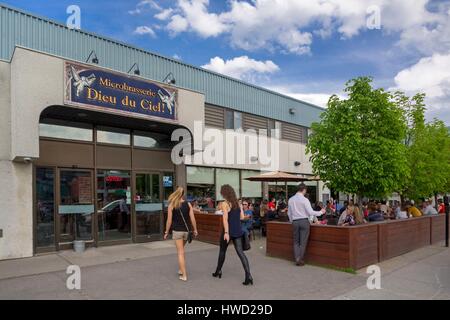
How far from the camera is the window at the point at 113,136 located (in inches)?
436

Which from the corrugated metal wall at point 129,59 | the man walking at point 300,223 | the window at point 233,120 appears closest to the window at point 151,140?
the corrugated metal wall at point 129,59

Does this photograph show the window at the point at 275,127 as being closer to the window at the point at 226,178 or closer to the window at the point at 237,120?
the window at the point at 237,120

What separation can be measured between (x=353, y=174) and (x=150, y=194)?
20.2 feet

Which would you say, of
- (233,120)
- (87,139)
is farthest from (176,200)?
(233,120)

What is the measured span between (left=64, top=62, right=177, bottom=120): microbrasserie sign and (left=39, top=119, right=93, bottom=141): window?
1621mm

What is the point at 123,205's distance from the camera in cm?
1139

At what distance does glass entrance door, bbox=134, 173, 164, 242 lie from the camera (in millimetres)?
11672

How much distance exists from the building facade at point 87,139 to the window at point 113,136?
0.10 feet

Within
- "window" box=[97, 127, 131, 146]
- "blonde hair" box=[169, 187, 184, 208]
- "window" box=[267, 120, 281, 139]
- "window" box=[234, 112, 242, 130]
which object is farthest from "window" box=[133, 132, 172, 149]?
"window" box=[267, 120, 281, 139]

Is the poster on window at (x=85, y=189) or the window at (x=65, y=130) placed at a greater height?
the window at (x=65, y=130)

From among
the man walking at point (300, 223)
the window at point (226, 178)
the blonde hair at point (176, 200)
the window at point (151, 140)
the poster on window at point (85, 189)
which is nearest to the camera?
the blonde hair at point (176, 200)

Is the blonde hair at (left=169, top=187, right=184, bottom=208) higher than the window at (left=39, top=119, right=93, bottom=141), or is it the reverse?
the window at (left=39, top=119, right=93, bottom=141)

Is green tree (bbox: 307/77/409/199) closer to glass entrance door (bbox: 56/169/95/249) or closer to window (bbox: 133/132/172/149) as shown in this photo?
window (bbox: 133/132/172/149)
